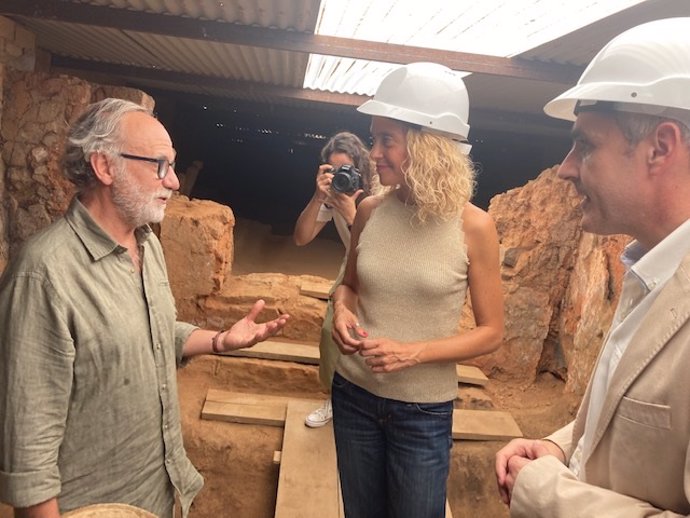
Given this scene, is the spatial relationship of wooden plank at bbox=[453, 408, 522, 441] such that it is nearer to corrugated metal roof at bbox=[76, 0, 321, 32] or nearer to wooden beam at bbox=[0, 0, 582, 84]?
wooden beam at bbox=[0, 0, 582, 84]

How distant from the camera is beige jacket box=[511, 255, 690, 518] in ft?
2.87

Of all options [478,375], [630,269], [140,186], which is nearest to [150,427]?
[140,186]

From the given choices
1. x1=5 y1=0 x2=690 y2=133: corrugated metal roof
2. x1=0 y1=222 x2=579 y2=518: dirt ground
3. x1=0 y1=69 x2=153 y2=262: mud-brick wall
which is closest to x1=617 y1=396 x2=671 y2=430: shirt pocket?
x1=5 y1=0 x2=690 y2=133: corrugated metal roof

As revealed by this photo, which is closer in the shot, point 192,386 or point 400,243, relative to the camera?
point 400,243

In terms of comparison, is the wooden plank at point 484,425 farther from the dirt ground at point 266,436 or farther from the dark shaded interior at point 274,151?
the dark shaded interior at point 274,151

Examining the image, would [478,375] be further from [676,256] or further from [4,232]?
[4,232]

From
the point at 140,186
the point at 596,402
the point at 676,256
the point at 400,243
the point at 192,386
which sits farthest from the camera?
the point at 192,386

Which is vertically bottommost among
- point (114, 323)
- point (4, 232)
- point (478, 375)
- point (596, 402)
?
point (478, 375)

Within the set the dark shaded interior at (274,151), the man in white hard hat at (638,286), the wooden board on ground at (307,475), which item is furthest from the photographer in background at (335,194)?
the dark shaded interior at (274,151)

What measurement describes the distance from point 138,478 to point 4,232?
370 centimetres

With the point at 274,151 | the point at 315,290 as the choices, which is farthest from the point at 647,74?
the point at 274,151

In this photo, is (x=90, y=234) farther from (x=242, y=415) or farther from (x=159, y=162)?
(x=242, y=415)

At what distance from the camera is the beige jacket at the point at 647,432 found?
0.87 meters

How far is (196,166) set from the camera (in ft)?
37.2
